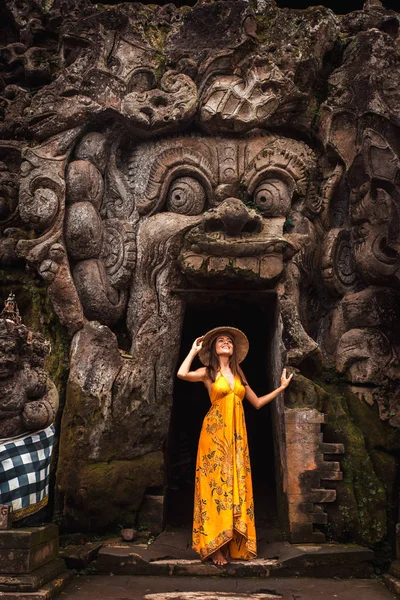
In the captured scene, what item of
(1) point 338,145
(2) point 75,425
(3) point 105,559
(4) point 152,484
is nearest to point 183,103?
(1) point 338,145

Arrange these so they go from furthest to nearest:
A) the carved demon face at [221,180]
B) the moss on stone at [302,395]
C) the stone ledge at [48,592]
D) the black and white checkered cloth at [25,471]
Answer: the carved demon face at [221,180] < the moss on stone at [302,395] < the black and white checkered cloth at [25,471] < the stone ledge at [48,592]

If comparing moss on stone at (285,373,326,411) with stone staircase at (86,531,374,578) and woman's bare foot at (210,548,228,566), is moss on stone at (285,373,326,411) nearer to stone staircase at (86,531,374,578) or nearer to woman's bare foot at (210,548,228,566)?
stone staircase at (86,531,374,578)

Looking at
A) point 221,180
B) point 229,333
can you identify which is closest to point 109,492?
point 229,333

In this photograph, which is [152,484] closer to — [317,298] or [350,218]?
→ [317,298]

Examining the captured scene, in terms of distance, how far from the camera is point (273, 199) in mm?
7098

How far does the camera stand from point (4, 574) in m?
4.50

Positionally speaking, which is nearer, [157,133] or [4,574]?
[4,574]

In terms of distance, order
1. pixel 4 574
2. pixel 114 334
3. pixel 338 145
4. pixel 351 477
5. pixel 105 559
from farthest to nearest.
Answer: pixel 338 145, pixel 114 334, pixel 351 477, pixel 105 559, pixel 4 574

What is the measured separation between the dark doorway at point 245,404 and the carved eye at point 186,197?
0.99 m

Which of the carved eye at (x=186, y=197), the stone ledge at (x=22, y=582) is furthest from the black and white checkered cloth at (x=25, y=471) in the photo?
the carved eye at (x=186, y=197)

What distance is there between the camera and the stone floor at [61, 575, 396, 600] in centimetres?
485

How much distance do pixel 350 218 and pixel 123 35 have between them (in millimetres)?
3507

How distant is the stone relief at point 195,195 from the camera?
6.41 meters

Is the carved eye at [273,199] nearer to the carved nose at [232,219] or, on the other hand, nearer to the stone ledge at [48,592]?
the carved nose at [232,219]
